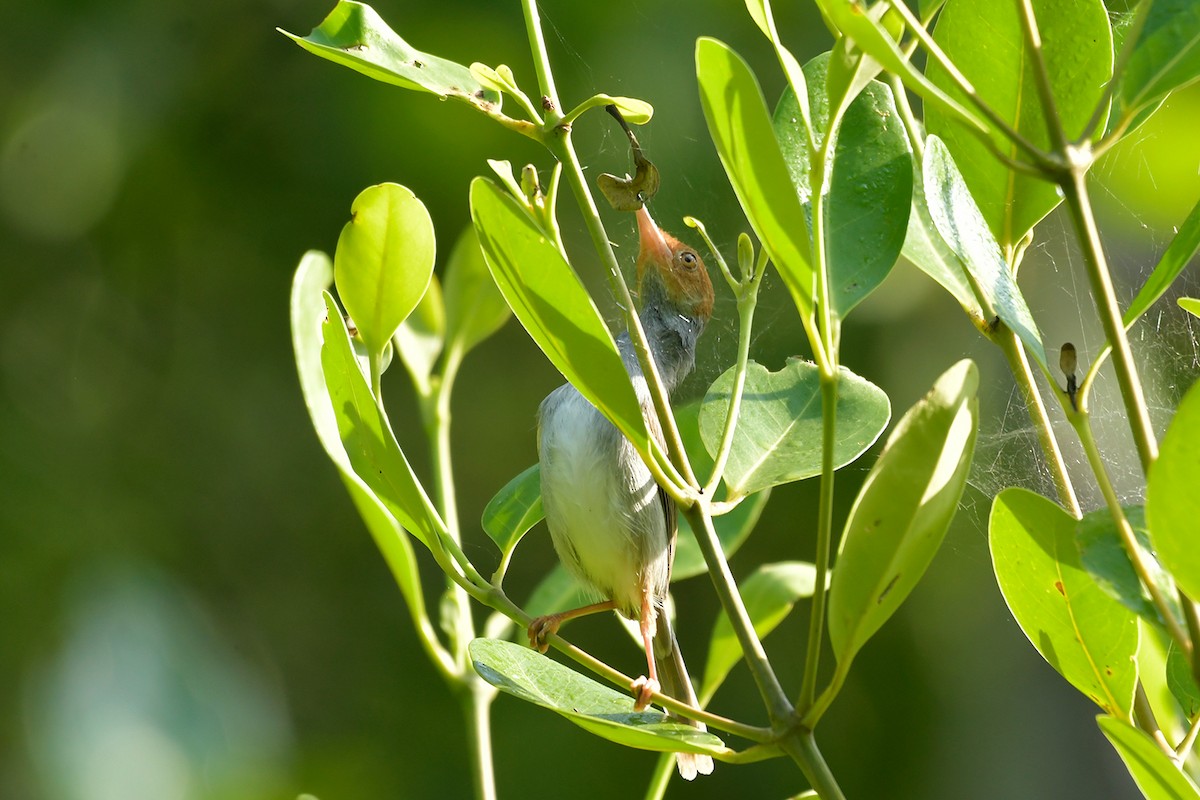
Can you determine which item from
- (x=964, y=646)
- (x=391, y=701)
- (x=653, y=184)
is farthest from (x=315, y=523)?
(x=653, y=184)

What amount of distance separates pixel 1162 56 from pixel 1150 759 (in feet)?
1.61

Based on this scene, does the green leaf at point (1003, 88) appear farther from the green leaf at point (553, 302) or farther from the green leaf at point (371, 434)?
the green leaf at point (371, 434)

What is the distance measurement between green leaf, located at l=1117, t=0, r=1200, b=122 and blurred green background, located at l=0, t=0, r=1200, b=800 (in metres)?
2.71

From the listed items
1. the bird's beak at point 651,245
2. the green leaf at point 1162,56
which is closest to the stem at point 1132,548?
the green leaf at point 1162,56

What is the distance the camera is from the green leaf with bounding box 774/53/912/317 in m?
1.06

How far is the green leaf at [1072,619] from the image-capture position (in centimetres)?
103

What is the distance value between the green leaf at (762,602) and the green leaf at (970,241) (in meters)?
0.71

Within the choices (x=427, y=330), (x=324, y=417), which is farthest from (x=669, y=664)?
(x=324, y=417)

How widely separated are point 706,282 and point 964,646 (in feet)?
9.39

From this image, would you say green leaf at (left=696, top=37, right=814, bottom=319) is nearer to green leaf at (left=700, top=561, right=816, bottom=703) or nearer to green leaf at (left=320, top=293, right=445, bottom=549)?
green leaf at (left=320, top=293, right=445, bottom=549)

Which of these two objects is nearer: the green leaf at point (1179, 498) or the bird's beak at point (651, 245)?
the green leaf at point (1179, 498)

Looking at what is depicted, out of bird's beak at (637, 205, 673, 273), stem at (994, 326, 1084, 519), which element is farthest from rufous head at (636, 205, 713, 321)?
stem at (994, 326, 1084, 519)

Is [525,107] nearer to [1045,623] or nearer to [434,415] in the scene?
→ [1045,623]

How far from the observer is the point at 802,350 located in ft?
11.9
